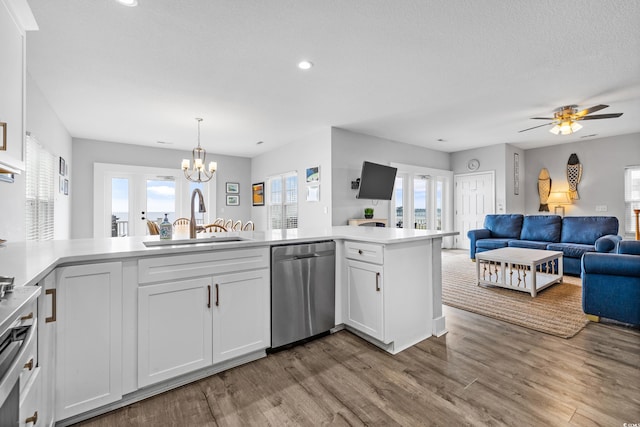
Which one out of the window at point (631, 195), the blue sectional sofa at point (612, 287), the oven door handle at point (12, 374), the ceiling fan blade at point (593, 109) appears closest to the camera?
the oven door handle at point (12, 374)

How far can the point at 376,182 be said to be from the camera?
5566mm

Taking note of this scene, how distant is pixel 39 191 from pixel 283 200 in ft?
13.3

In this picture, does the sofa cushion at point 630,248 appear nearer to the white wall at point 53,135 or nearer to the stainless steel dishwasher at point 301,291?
the stainless steel dishwasher at point 301,291

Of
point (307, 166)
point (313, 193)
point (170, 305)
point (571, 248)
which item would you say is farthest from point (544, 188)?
point (170, 305)

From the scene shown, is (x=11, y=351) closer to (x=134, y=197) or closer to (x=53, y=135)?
(x=53, y=135)

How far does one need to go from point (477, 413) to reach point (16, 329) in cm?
197

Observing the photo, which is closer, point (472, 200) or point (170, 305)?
point (170, 305)

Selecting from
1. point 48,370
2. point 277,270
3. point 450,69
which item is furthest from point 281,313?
point 450,69

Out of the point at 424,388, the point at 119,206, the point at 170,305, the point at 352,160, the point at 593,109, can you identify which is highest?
the point at 593,109

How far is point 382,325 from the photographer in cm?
220

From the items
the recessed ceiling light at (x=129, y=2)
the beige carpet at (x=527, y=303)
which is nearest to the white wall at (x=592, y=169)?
the beige carpet at (x=527, y=303)

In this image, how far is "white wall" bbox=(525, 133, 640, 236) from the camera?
606cm

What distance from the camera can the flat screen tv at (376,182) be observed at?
5352 millimetres

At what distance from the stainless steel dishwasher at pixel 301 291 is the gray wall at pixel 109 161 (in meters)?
5.62
